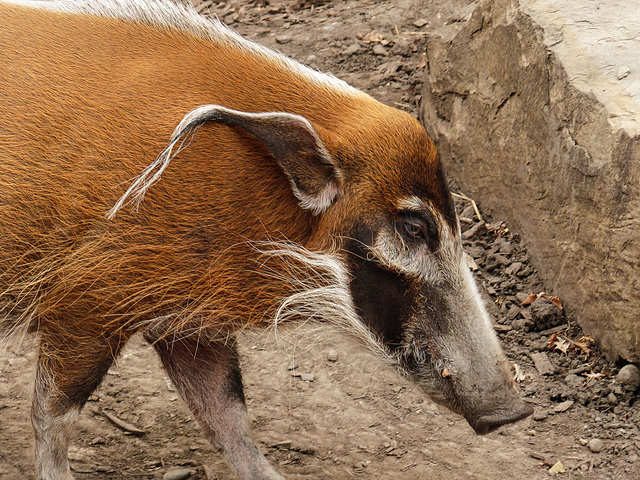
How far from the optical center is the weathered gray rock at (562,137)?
3.70 meters

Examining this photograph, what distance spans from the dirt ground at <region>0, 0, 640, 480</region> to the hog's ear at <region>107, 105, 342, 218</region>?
64cm

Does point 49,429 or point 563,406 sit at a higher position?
point 49,429

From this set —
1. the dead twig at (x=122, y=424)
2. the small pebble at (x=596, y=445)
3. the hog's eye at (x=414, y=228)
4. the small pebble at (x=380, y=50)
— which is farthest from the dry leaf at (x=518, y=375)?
the small pebble at (x=380, y=50)

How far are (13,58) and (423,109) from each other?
329 centimetres

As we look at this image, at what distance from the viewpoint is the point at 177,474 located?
11.7 feet

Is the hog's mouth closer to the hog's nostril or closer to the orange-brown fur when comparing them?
the hog's nostril

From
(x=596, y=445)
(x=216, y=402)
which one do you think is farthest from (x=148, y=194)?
(x=596, y=445)

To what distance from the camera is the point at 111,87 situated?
291 cm

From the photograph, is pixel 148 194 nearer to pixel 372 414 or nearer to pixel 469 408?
pixel 469 408

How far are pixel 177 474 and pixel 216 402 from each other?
0.45 meters

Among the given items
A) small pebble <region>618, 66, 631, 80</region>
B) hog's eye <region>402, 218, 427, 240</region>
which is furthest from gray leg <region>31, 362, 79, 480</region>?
small pebble <region>618, 66, 631, 80</region>

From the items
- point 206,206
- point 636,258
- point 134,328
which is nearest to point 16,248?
point 134,328

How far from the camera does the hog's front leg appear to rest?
3.38 m

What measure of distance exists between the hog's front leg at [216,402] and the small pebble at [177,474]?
0.97 ft
